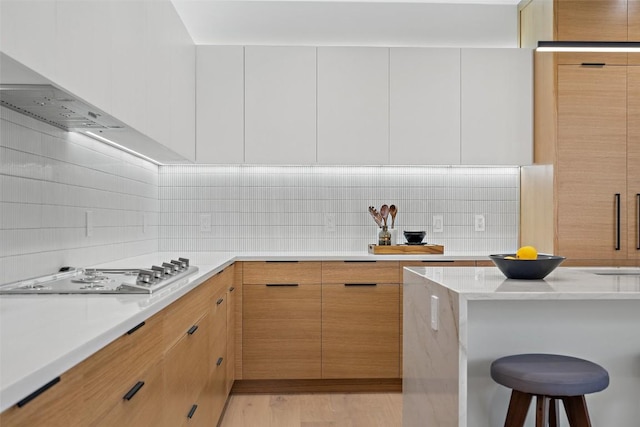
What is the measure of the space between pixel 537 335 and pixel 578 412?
1.16 feet

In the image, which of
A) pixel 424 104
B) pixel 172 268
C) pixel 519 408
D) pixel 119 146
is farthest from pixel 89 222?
pixel 424 104

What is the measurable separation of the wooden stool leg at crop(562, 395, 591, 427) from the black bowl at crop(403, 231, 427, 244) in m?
2.17

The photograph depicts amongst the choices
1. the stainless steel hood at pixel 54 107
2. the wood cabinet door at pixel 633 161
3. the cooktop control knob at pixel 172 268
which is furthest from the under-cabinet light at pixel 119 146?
the wood cabinet door at pixel 633 161

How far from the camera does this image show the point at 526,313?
6.81 feet

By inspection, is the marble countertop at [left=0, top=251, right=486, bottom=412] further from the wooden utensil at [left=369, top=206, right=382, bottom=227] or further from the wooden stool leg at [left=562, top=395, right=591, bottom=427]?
the wooden utensil at [left=369, top=206, right=382, bottom=227]

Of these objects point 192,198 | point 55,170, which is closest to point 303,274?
point 192,198

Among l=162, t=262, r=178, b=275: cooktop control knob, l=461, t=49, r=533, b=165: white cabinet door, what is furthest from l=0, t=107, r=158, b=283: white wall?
l=461, t=49, r=533, b=165: white cabinet door

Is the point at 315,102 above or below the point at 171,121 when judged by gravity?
above

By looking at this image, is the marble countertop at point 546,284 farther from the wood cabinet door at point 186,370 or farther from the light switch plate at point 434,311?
the wood cabinet door at point 186,370

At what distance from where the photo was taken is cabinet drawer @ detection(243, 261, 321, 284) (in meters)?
3.67

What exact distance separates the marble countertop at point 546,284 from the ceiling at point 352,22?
2373mm

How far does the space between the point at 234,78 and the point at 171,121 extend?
2.97ft

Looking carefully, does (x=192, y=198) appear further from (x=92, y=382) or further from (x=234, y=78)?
(x=92, y=382)

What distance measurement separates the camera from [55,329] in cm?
119
